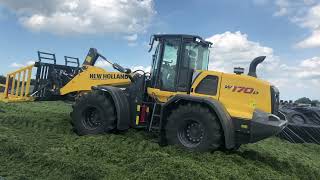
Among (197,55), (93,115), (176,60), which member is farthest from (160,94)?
(93,115)

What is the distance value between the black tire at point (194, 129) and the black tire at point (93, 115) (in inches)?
65.1

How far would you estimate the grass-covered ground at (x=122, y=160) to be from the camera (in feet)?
25.2

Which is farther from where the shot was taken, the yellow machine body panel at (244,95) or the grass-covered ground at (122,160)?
the yellow machine body panel at (244,95)

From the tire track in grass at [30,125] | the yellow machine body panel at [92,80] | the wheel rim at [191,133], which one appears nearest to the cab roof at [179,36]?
the yellow machine body panel at [92,80]

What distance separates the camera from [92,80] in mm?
12602

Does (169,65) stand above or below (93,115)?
above

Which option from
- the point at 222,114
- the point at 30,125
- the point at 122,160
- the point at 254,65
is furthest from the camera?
the point at 30,125

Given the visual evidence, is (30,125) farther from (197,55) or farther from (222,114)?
(222,114)

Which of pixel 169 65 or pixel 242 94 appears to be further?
pixel 169 65

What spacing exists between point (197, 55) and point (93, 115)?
2.92 meters

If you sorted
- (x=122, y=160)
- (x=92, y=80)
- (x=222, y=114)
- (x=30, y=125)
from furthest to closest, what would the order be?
(x=92, y=80) → (x=30, y=125) → (x=222, y=114) → (x=122, y=160)

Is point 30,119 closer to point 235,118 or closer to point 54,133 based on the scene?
point 54,133

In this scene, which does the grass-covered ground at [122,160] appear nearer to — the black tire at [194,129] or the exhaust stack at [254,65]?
the black tire at [194,129]

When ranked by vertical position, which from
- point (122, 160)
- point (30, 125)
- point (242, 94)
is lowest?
point (122, 160)
